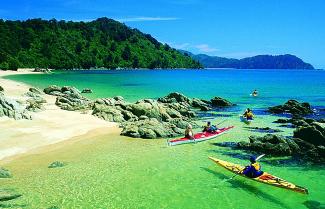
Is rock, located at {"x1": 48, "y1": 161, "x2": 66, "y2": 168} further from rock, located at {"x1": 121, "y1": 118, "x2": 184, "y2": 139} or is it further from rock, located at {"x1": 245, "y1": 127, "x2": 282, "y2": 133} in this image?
rock, located at {"x1": 245, "y1": 127, "x2": 282, "y2": 133}

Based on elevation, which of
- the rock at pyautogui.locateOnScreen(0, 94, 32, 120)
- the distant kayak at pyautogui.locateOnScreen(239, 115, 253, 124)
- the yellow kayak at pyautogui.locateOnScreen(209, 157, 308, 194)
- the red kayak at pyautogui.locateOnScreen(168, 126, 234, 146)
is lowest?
the distant kayak at pyautogui.locateOnScreen(239, 115, 253, 124)

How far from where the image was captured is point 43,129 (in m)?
35.9

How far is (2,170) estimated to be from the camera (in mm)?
23812

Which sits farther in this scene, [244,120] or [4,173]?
[244,120]

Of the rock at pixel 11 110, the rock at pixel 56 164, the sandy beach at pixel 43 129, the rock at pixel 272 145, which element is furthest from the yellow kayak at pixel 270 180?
the rock at pixel 11 110

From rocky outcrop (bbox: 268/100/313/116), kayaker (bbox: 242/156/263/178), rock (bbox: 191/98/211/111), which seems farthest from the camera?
rock (bbox: 191/98/211/111)

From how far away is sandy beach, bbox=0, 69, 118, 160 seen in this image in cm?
3033

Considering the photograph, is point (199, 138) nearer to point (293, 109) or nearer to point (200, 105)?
point (200, 105)

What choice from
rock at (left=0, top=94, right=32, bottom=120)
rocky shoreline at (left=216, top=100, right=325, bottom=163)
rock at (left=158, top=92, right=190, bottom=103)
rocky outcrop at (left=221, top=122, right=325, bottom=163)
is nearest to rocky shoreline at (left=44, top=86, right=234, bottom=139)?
rock at (left=158, top=92, right=190, bottom=103)

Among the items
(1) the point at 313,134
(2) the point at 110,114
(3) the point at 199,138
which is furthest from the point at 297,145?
(2) the point at 110,114

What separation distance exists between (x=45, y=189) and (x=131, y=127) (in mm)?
16032

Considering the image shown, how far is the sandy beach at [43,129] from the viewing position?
99.5 feet

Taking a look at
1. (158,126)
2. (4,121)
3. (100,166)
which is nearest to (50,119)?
(4,121)

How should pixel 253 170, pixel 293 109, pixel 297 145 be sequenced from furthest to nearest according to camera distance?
pixel 293 109, pixel 297 145, pixel 253 170
